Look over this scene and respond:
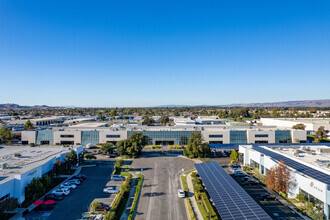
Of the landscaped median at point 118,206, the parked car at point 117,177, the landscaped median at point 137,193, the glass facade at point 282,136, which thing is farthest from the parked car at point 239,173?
the glass facade at point 282,136

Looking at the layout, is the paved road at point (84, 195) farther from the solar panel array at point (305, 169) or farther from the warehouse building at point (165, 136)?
the solar panel array at point (305, 169)

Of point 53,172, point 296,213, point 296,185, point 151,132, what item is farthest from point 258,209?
point 151,132

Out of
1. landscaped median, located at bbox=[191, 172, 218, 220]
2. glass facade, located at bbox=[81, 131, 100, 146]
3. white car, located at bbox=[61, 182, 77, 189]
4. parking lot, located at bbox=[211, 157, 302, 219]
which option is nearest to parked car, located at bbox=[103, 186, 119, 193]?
white car, located at bbox=[61, 182, 77, 189]

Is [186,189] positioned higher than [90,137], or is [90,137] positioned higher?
[90,137]

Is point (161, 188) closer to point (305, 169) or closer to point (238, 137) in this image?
point (305, 169)

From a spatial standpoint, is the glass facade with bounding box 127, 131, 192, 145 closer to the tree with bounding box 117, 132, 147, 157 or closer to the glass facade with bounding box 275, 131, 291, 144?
the tree with bounding box 117, 132, 147, 157

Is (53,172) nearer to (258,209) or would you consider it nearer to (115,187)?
(115,187)

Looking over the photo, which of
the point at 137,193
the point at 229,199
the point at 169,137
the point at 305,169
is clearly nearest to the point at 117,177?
the point at 137,193
